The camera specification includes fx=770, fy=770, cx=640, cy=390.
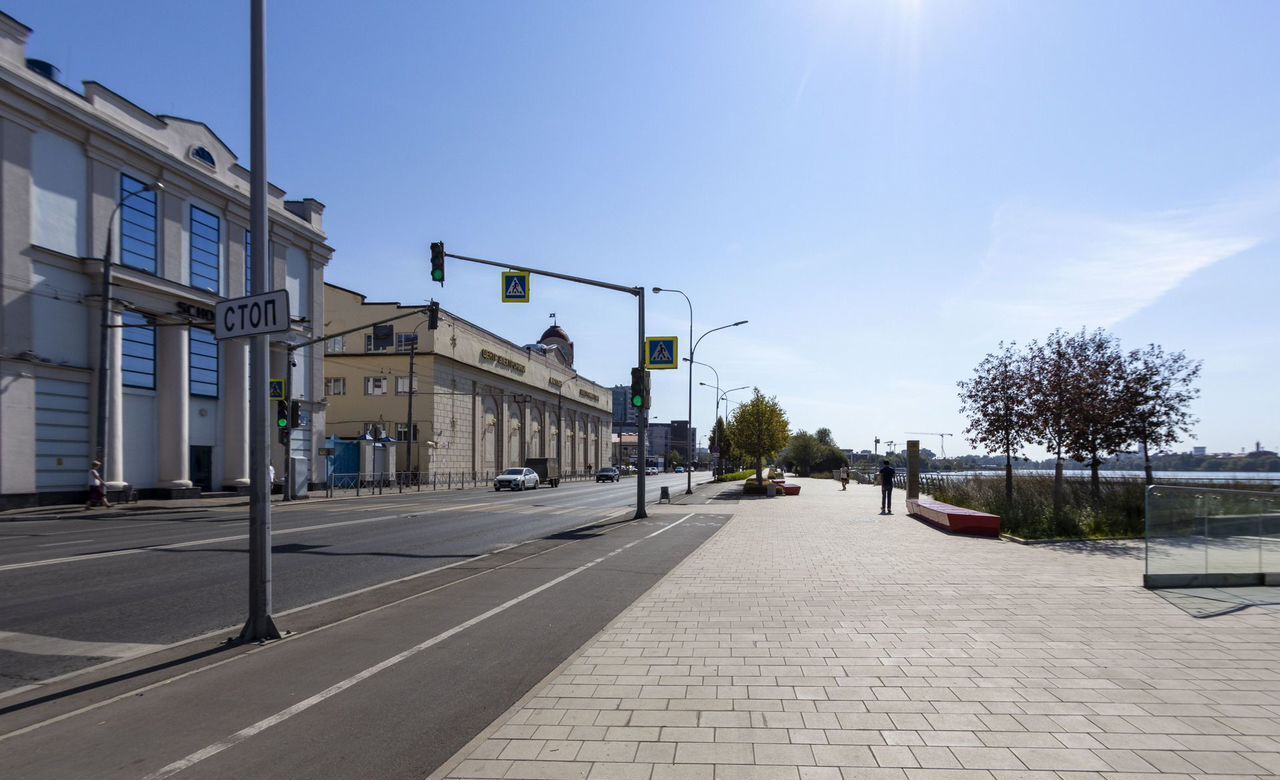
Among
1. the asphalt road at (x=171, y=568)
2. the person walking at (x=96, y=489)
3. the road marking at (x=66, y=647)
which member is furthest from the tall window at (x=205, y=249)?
the road marking at (x=66, y=647)

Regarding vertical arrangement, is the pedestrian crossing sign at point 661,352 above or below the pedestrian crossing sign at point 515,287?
below

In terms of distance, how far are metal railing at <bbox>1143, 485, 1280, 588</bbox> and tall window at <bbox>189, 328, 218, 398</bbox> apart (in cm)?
3362

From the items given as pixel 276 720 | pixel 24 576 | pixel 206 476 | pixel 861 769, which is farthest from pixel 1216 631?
pixel 206 476

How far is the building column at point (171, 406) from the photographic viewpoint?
30688 mm

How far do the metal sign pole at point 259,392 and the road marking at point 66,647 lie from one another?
0.96 meters

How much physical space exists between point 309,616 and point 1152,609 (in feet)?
30.3

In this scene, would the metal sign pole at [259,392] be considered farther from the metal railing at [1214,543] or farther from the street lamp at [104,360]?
the street lamp at [104,360]

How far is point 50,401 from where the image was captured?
2566 cm

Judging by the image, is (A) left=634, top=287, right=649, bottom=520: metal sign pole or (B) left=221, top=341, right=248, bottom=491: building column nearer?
(A) left=634, top=287, right=649, bottom=520: metal sign pole

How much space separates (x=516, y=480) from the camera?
46.8 m

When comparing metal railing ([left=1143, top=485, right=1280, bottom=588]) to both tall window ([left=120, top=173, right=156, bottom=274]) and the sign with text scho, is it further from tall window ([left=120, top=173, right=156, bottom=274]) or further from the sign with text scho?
tall window ([left=120, top=173, right=156, bottom=274])

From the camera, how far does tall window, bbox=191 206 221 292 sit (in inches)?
1283

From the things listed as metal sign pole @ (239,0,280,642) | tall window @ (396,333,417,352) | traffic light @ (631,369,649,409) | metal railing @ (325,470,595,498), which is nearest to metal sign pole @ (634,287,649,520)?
traffic light @ (631,369,649,409)

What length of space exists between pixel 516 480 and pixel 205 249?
69.2 feet
